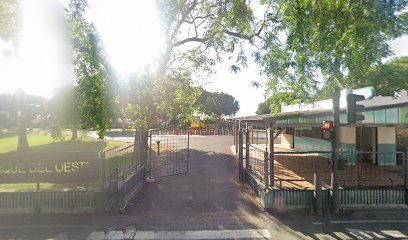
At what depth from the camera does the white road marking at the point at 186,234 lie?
20.2 feet

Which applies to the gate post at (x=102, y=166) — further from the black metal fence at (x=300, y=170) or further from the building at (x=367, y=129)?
the building at (x=367, y=129)

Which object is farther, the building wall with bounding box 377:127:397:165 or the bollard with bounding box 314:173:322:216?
the building wall with bounding box 377:127:397:165

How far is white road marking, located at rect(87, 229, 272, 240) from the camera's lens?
6152 millimetres

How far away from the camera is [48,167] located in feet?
25.6

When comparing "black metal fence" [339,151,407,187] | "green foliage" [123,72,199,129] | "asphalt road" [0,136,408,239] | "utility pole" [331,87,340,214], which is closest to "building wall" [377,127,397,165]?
"black metal fence" [339,151,407,187]

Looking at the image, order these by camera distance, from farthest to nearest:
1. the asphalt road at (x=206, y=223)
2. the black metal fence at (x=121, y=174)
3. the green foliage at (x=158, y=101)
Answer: the green foliage at (x=158, y=101), the black metal fence at (x=121, y=174), the asphalt road at (x=206, y=223)

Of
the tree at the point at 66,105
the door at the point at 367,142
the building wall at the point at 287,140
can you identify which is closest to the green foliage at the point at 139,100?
the tree at the point at 66,105

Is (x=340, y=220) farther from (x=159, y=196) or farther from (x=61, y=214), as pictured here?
(x=61, y=214)

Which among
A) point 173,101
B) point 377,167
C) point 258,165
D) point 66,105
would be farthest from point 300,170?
point 66,105

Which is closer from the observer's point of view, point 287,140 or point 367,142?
point 367,142

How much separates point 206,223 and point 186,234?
77cm

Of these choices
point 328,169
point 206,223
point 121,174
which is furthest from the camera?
point 328,169

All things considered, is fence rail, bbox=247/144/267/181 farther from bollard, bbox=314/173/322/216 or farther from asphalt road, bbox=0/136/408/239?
bollard, bbox=314/173/322/216

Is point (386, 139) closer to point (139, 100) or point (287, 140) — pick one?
point (287, 140)
